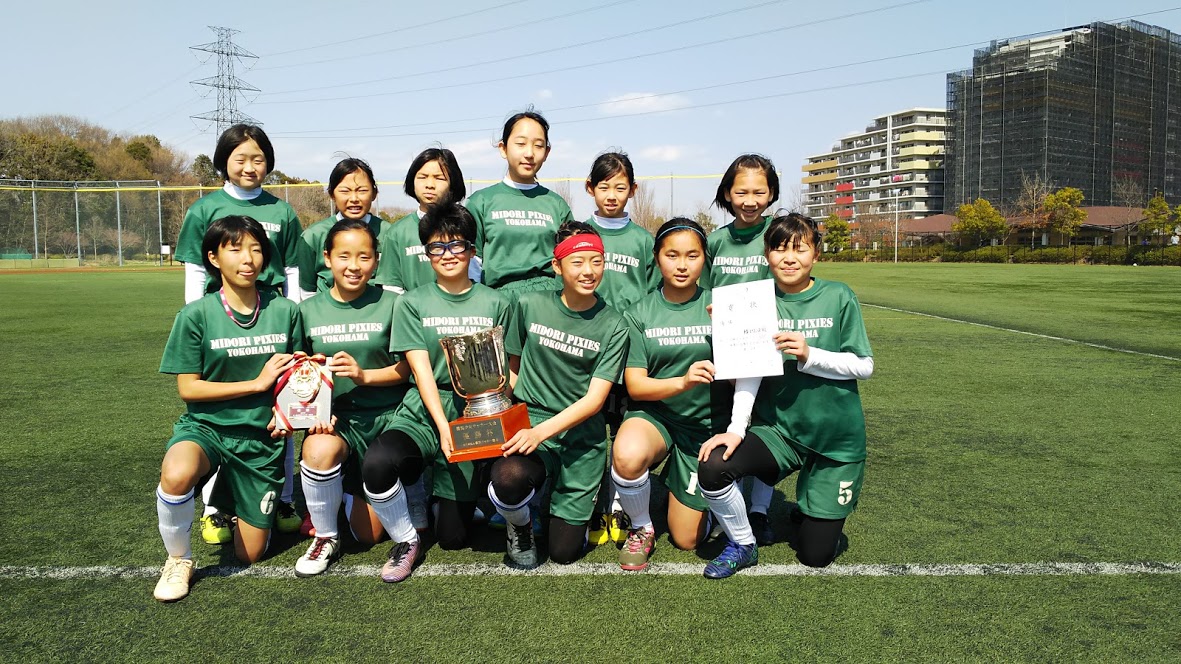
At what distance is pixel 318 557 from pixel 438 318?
1112 mm

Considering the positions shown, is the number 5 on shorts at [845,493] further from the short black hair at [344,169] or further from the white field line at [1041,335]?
the white field line at [1041,335]

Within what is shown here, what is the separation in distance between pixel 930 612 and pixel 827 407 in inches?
36.1

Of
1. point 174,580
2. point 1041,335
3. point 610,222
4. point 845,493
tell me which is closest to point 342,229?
point 610,222

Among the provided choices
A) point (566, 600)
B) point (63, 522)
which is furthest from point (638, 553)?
point (63, 522)

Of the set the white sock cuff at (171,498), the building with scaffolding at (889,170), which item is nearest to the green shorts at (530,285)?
the white sock cuff at (171,498)

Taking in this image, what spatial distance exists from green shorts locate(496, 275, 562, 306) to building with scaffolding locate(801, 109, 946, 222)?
298ft

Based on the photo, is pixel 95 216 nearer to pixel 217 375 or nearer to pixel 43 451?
pixel 43 451

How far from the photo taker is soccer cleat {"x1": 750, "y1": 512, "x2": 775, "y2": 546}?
11.5 feet

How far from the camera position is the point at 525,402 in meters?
3.47

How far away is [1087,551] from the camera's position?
3244 mm

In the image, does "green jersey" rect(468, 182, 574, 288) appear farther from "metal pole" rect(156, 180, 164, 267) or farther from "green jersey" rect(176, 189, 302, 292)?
"metal pole" rect(156, 180, 164, 267)

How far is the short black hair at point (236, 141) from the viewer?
3893 mm

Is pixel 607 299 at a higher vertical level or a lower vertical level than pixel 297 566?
higher

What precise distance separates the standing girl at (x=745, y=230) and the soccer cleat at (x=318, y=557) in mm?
1933
